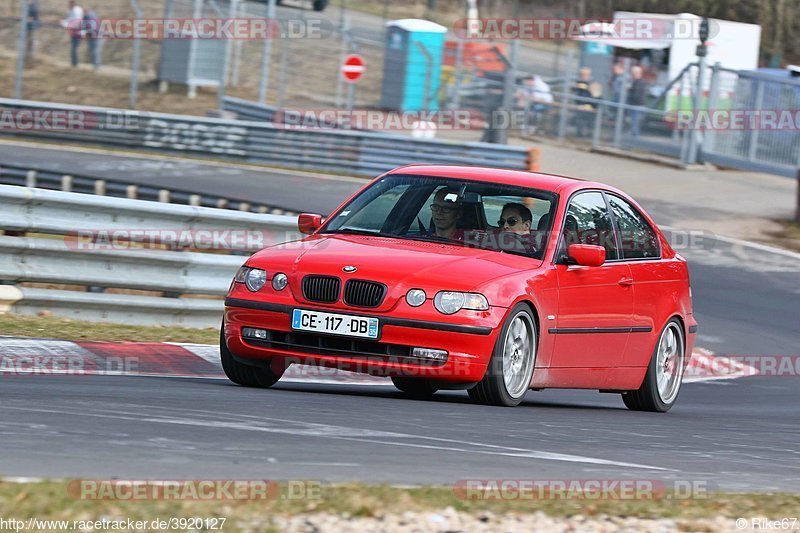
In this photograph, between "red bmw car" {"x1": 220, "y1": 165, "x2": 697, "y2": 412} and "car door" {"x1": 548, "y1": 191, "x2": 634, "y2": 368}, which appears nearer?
"red bmw car" {"x1": 220, "y1": 165, "x2": 697, "y2": 412}

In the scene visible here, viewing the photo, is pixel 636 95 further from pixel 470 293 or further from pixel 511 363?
pixel 470 293

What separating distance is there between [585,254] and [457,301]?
3.63ft

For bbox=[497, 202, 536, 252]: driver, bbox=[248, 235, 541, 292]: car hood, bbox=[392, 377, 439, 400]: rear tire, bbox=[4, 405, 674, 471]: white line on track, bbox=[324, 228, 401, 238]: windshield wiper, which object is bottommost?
bbox=[392, 377, 439, 400]: rear tire

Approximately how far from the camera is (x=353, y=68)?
99.7ft

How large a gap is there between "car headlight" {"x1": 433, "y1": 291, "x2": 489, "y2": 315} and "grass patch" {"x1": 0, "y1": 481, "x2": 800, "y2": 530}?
90.8 inches

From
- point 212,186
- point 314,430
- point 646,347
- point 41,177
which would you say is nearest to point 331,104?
point 212,186

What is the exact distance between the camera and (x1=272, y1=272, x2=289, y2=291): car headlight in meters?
8.15

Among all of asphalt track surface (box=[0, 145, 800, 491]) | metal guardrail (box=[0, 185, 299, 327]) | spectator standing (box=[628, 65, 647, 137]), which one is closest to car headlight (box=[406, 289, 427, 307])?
asphalt track surface (box=[0, 145, 800, 491])

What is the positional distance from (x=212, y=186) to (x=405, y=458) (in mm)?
18234

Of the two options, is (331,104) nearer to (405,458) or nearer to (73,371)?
(73,371)

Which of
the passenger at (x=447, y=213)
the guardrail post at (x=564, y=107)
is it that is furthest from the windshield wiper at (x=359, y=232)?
the guardrail post at (x=564, y=107)

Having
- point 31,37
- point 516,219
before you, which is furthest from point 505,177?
point 31,37

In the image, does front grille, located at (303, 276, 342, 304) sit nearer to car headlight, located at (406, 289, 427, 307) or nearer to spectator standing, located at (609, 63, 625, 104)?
car headlight, located at (406, 289, 427, 307)

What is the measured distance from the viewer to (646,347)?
9.82 m
